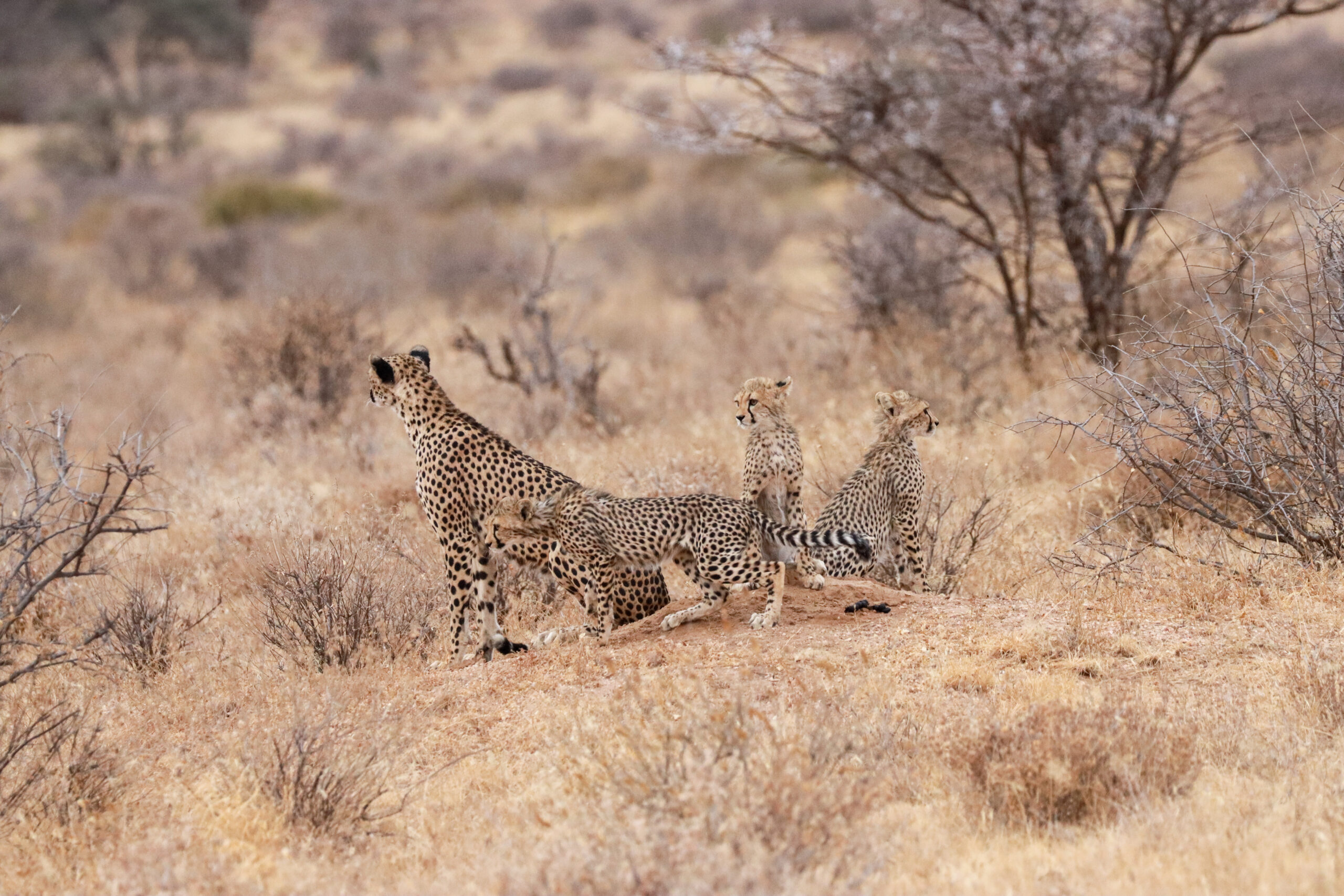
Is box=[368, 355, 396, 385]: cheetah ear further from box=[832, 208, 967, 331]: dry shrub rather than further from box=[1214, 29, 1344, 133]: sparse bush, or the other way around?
box=[832, 208, 967, 331]: dry shrub

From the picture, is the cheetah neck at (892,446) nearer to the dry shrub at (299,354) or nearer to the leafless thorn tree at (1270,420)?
the leafless thorn tree at (1270,420)

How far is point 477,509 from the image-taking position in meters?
6.64

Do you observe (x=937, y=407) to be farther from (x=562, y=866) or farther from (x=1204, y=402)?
(x=562, y=866)

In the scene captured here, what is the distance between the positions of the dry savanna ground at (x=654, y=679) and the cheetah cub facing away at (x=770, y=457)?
58 cm

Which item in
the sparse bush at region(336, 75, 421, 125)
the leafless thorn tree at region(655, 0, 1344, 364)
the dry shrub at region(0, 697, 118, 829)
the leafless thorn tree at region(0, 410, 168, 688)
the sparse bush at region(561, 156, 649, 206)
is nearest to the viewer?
the dry shrub at region(0, 697, 118, 829)

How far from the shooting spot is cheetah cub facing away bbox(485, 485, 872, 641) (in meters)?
6.03

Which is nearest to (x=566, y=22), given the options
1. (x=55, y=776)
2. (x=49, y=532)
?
(x=49, y=532)

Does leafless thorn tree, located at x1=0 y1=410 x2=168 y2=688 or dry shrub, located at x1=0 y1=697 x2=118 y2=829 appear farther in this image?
leafless thorn tree, located at x1=0 y1=410 x2=168 y2=688

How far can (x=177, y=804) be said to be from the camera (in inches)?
185

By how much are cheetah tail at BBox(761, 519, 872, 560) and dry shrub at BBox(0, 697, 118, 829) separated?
2.68 m

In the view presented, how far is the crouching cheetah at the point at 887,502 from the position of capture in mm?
6727

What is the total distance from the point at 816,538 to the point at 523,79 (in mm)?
36760

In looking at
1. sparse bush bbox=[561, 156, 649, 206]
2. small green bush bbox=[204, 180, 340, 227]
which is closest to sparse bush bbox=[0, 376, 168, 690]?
small green bush bbox=[204, 180, 340, 227]

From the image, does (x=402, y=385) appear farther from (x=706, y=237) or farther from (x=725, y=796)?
(x=706, y=237)
